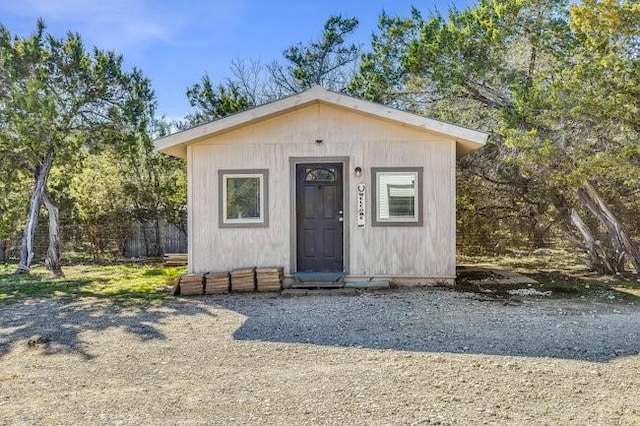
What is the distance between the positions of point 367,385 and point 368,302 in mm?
3333

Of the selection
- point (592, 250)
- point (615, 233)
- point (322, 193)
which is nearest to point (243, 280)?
point (322, 193)

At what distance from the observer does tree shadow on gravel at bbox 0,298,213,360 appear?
5137 mm

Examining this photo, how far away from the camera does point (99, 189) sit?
15000mm

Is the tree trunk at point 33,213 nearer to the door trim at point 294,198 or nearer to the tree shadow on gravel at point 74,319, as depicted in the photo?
the tree shadow on gravel at point 74,319

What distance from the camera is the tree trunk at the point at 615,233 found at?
9.99 meters

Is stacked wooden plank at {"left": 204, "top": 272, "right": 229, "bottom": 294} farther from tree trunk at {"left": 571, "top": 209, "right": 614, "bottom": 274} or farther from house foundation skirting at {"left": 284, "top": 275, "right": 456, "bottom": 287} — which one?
tree trunk at {"left": 571, "top": 209, "right": 614, "bottom": 274}

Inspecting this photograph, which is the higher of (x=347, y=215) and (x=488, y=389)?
(x=347, y=215)

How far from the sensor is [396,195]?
845 centimetres

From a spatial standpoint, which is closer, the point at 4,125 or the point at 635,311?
the point at 635,311

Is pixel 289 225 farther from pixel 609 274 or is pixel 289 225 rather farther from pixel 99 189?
pixel 99 189

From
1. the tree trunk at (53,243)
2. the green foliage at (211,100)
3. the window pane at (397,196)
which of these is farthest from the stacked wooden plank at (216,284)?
the green foliage at (211,100)

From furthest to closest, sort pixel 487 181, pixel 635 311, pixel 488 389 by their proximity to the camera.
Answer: pixel 487 181 → pixel 635 311 → pixel 488 389

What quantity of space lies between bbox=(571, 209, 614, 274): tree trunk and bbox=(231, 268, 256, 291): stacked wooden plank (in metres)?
7.23

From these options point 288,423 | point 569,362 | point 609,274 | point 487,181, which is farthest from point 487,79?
point 288,423
